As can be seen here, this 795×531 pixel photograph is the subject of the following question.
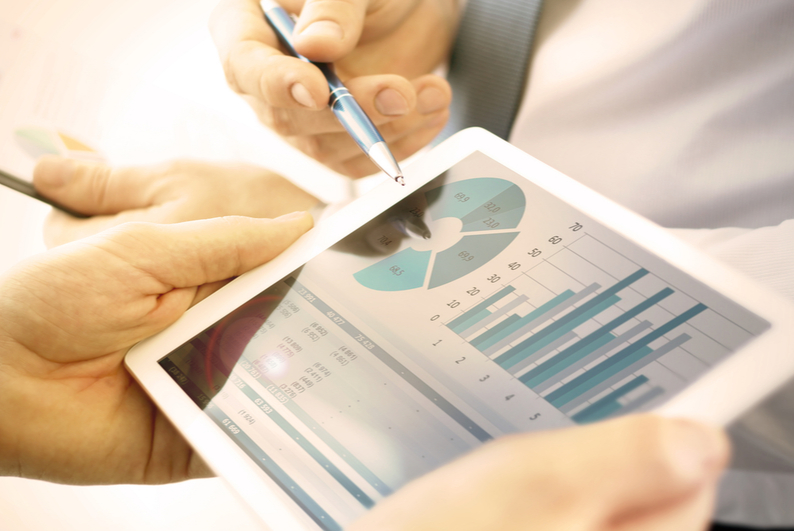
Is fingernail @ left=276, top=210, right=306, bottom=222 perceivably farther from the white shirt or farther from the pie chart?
the white shirt

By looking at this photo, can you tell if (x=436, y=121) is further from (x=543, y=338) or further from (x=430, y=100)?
(x=543, y=338)

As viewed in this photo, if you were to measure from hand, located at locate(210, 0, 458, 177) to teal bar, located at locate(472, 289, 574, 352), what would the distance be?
0.23 meters

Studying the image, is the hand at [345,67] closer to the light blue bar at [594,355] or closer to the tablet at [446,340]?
the tablet at [446,340]

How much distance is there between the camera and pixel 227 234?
333 millimetres

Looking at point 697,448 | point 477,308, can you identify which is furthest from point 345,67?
point 697,448

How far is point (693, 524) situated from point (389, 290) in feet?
0.57

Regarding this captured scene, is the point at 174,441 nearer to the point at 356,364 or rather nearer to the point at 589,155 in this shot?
the point at 356,364

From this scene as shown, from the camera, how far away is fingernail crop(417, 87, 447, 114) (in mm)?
465

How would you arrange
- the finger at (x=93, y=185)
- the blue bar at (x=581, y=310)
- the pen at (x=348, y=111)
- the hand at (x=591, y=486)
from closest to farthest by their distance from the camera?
the hand at (x=591, y=486) → the blue bar at (x=581, y=310) → the pen at (x=348, y=111) → the finger at (x=93, y=185)

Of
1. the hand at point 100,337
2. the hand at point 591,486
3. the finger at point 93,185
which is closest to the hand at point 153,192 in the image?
the finger at point 93,185

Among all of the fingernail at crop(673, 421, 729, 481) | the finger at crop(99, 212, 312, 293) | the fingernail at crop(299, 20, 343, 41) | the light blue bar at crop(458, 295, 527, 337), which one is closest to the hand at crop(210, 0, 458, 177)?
the fingernail at crop(299, 20, 343, 41)

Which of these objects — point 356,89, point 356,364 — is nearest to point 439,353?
point 356,364

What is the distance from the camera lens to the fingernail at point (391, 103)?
418mm

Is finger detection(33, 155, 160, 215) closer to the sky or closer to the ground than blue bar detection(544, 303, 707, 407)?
closer to the ground
